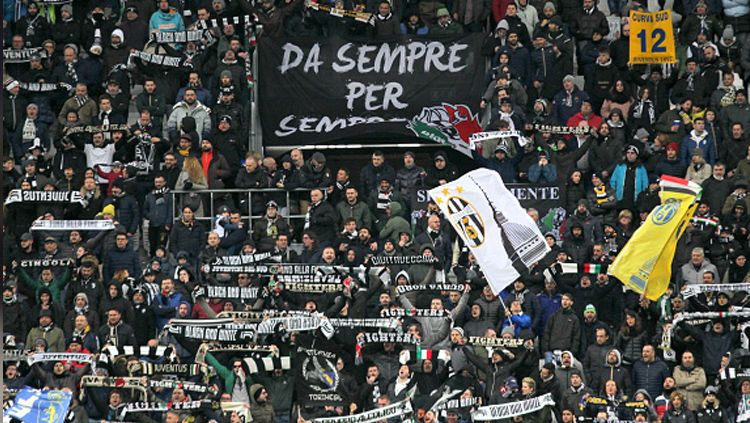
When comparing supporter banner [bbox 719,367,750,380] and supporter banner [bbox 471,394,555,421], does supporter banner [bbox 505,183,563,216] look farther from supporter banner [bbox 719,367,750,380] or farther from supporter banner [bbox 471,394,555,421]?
supporter banner [bbox 471,394,555,421]

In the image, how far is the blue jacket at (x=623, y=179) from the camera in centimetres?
1902

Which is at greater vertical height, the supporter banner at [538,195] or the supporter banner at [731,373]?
the supporter banner at [538,195]

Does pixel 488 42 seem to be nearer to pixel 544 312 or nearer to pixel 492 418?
pixel 544 312

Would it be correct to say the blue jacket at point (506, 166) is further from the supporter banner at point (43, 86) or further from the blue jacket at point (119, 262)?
the supporter banner at point (43, 86)

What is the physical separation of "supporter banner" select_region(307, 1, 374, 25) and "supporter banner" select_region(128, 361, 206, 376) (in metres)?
7.90

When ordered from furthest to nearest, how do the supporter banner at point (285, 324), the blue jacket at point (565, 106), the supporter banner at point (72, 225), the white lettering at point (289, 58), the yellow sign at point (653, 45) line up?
the white lettering at point (289, 58) → the yellow sign at point (653, 45) → the blue jacket at point (565, 106) → the supporter banner at point (72, 225) → the supporter banner at point (285, 324)

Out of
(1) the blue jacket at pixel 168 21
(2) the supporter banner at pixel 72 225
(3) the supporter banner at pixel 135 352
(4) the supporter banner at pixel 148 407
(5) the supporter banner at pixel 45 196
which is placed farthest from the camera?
(1) the blue jacket at pixel 168 21

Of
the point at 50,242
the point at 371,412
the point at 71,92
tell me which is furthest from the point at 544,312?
the point at 71,92

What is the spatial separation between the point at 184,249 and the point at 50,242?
5.48 feet

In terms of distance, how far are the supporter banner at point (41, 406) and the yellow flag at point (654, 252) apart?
20.5 ft

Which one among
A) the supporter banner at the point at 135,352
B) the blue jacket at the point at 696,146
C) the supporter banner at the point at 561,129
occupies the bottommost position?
the supporter banner at the point at 135,352

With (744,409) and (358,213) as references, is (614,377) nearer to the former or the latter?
(744,409)

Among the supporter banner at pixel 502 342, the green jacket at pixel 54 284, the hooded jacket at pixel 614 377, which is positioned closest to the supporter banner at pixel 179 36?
the green jacket at pixel 54 284

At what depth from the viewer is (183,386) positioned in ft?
51.0
